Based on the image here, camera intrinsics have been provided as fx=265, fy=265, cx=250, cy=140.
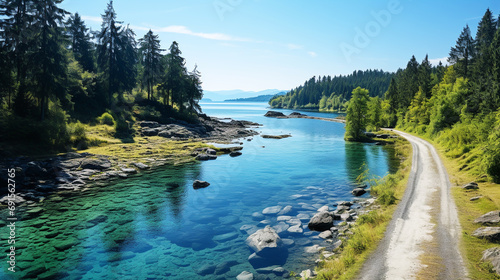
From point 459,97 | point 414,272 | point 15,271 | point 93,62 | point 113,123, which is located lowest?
point 15,271

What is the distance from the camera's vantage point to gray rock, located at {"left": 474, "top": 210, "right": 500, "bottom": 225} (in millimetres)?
16750

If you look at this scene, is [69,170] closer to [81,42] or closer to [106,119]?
[106,119]

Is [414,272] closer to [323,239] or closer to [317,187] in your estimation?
[323,239]

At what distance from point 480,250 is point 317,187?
710 inches

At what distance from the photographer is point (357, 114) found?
68.7m

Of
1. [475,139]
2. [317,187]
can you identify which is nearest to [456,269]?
[317,187]

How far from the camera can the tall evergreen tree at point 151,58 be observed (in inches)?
3083

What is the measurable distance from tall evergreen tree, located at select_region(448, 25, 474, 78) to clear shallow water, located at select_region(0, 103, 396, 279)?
6197 centimetres

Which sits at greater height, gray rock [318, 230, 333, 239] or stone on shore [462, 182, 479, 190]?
stone on shore [462, 182, 479, 190]

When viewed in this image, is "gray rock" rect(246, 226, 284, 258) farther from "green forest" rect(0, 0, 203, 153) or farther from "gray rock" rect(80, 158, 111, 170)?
"green forest" rect(0, 0, 203, 153)

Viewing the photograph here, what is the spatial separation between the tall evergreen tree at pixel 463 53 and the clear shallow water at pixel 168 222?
203ft

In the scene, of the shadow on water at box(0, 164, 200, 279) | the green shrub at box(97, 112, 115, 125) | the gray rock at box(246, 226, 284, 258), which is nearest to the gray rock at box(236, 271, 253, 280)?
the gray rock at box(246, 226, 284, 258)

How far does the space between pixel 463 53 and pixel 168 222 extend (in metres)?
101

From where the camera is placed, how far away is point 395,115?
103 meters
